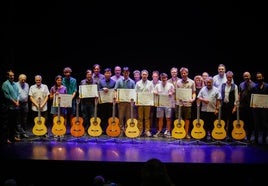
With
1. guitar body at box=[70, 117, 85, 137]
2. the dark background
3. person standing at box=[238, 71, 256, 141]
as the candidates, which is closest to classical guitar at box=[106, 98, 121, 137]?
guitar body at box=[70, 117, 85, 137]

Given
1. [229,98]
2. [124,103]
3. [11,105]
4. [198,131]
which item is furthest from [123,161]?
[229,98]

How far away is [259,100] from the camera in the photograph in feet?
33.9

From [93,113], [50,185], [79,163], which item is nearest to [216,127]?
[93,113]

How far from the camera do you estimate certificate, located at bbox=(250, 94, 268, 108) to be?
10.3 metres

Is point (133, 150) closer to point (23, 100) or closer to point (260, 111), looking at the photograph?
point (23, 100)

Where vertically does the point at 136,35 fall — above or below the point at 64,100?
above

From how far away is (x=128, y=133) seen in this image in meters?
10.9

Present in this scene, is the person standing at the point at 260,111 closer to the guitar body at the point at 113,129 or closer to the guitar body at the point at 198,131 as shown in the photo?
the guitar body at the point at 198,131

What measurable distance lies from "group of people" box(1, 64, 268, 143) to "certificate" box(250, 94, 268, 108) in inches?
5.5

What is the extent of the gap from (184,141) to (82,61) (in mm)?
4904

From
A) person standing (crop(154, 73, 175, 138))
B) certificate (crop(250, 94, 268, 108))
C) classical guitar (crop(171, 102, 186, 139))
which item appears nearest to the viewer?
certificate (crop(250, 94, 268, 108))

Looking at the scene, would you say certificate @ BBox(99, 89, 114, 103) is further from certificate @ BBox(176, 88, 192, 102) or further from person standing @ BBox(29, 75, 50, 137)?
certificate @ BBox(176, 88, 192, 102)

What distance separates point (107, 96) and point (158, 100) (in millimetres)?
1411

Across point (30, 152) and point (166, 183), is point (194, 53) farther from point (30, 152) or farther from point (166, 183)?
point (166, 183)
